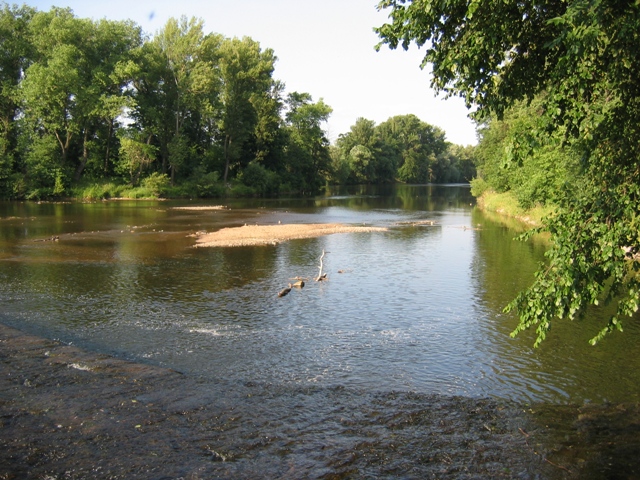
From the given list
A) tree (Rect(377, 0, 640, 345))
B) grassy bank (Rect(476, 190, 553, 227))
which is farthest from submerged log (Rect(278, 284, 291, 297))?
grassy bank (Rect(476, 190, 553, 227))

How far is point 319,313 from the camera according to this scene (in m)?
20.8

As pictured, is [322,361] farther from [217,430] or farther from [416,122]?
[416,122]

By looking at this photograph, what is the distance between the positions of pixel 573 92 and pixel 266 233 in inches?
1352

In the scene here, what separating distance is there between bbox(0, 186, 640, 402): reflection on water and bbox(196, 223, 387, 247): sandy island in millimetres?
1743

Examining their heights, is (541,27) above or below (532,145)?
→ above

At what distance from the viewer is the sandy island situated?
38.2 meters

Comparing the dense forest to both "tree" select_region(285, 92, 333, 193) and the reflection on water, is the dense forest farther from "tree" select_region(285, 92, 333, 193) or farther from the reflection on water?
the reflection on water

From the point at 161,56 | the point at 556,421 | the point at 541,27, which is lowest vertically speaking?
the point at 556,421

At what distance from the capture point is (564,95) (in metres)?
8.34

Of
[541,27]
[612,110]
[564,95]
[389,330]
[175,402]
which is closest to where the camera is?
[564,95]

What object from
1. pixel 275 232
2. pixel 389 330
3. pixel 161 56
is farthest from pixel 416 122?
pixel 389 330

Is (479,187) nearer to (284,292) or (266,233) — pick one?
(266,233)

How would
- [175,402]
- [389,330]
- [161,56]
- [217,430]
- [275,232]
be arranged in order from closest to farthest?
[217,430] < [175,402] < [389,330] < [275,232] < [161,56]

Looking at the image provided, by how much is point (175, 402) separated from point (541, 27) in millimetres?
11072
